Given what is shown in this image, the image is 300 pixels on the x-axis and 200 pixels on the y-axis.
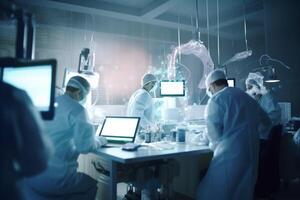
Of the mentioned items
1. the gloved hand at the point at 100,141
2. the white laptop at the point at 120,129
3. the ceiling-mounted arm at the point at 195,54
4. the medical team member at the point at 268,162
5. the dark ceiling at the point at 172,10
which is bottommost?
the medical team member at the point at 268,162

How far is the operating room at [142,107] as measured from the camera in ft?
4.67

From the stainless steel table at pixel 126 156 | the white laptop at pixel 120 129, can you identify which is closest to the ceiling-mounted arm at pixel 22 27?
the stainless steel table at pixel 126 156

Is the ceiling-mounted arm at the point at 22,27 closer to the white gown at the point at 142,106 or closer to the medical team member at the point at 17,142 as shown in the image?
the medical team member at the point at 17,142

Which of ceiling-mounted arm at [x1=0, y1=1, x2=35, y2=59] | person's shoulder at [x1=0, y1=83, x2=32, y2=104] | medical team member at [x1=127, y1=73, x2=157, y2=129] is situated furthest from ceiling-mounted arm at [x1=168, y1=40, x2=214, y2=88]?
person's shoulder at [x1=0, y1=83, x2=32, y2=104]

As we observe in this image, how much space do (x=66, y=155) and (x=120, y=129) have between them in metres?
0.83

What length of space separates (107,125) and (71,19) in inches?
103

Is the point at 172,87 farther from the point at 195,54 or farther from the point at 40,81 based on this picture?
the point at 40,81

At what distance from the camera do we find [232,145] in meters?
2.22

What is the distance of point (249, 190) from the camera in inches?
87.4

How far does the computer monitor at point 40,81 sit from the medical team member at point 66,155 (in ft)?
1.58

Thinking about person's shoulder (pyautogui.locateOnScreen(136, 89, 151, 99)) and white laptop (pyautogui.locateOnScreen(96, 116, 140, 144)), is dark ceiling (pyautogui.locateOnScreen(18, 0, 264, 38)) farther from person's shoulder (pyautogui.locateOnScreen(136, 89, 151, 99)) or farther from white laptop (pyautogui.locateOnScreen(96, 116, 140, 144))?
white laptop (pyautogui.locateOnScreen(96, 116, 140, 144))

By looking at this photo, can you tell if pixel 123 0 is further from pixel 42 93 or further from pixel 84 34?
pixel 42 93

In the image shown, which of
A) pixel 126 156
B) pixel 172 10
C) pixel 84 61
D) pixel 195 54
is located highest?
pixel 172 10

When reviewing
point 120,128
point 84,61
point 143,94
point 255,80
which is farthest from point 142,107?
point 255,80
